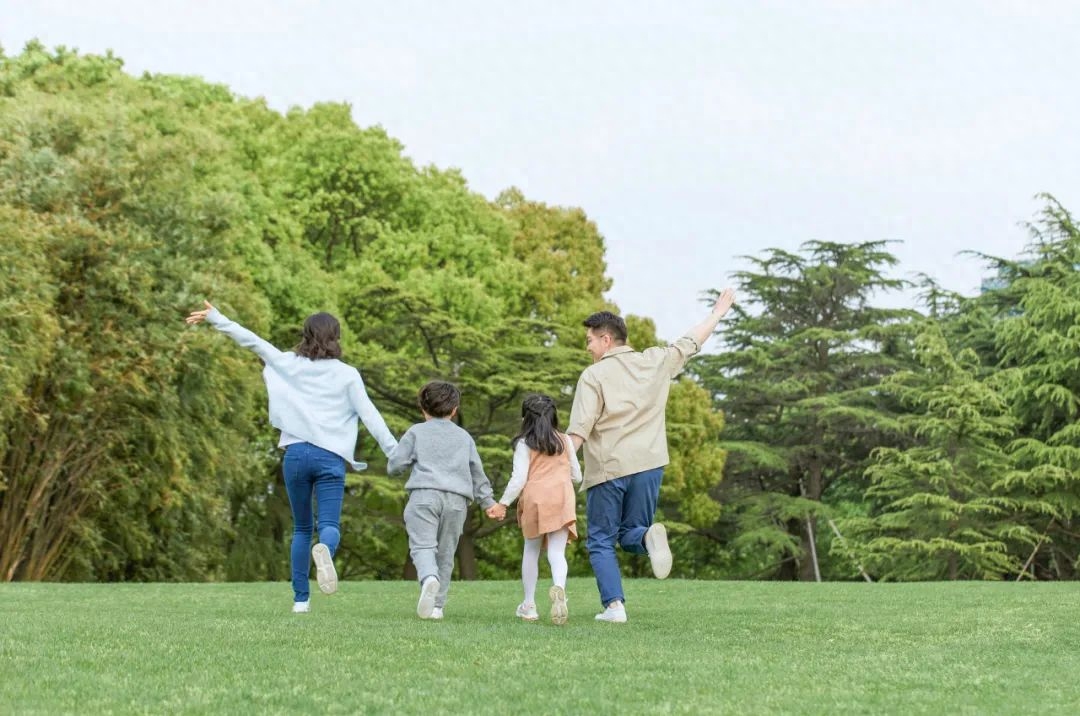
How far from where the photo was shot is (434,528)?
29.2 feet

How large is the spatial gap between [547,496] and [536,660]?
2771 millimetres

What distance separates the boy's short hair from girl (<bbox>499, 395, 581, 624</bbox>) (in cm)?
51

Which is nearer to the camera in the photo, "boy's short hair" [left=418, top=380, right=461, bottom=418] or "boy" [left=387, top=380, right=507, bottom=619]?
"boy" [left=387, top=380, right=507, bottom=619]

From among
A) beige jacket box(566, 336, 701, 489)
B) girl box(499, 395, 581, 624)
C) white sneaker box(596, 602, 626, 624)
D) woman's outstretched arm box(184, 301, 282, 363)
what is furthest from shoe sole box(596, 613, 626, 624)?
woman's outstretched arm box(184, 301, 282, 363)

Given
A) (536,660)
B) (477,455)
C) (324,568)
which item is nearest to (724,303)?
(477,455)

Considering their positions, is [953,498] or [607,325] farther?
[953,498]

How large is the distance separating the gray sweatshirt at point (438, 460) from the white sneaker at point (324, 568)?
0.71m

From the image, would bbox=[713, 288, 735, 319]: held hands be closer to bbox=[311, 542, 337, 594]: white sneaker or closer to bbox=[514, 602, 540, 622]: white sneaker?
bbox=[514, 602, 540, 622]: white sneaker

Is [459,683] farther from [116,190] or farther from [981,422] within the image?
[981,422]

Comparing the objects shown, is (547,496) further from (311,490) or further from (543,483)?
(311,490)

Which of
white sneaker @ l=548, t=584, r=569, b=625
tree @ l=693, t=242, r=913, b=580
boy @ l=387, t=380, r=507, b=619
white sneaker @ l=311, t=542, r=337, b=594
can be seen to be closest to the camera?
white sneaker @ l=548, t=584, r=569, b=625

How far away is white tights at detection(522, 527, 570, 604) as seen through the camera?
912 centimetres

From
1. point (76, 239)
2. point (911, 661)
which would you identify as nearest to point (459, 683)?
point (911, 661)

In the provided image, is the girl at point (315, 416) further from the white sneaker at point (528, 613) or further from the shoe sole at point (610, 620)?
the shoe sole at point (610, 620)
